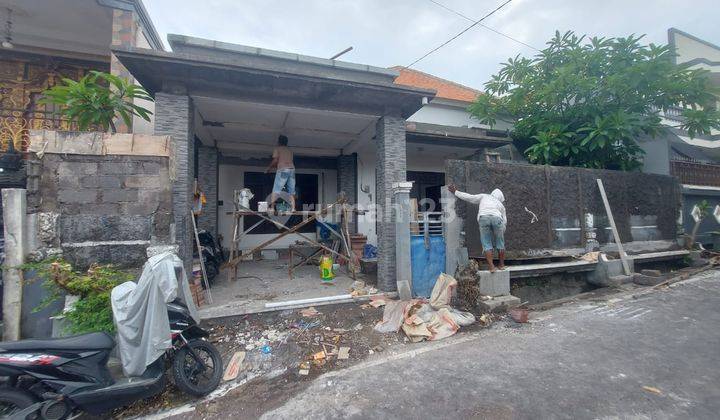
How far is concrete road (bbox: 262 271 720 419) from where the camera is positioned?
258 centimetres

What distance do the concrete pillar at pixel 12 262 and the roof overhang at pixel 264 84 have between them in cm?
219

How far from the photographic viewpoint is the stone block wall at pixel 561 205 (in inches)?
228

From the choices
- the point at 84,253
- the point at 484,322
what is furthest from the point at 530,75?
the point at 84,253

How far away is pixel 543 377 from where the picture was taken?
3.07 m

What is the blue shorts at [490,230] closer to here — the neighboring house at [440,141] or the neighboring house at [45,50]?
the neighboring house at [440,141]

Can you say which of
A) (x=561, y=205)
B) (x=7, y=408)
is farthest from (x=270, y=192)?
(x=561, y=205)

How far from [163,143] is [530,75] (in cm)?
962

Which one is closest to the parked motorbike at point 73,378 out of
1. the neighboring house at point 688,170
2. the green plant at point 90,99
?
the green plant at point 90,99

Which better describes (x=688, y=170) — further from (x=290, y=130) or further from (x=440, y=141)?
(x=290, y=130)

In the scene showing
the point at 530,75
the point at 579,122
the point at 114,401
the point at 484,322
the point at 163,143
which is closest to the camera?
the point at 114,401

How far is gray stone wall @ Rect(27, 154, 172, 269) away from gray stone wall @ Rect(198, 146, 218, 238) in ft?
12.5

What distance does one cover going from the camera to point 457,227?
5.53 meters

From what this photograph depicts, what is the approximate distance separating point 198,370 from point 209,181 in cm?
585

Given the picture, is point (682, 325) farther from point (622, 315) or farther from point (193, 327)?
point (193, 327)
